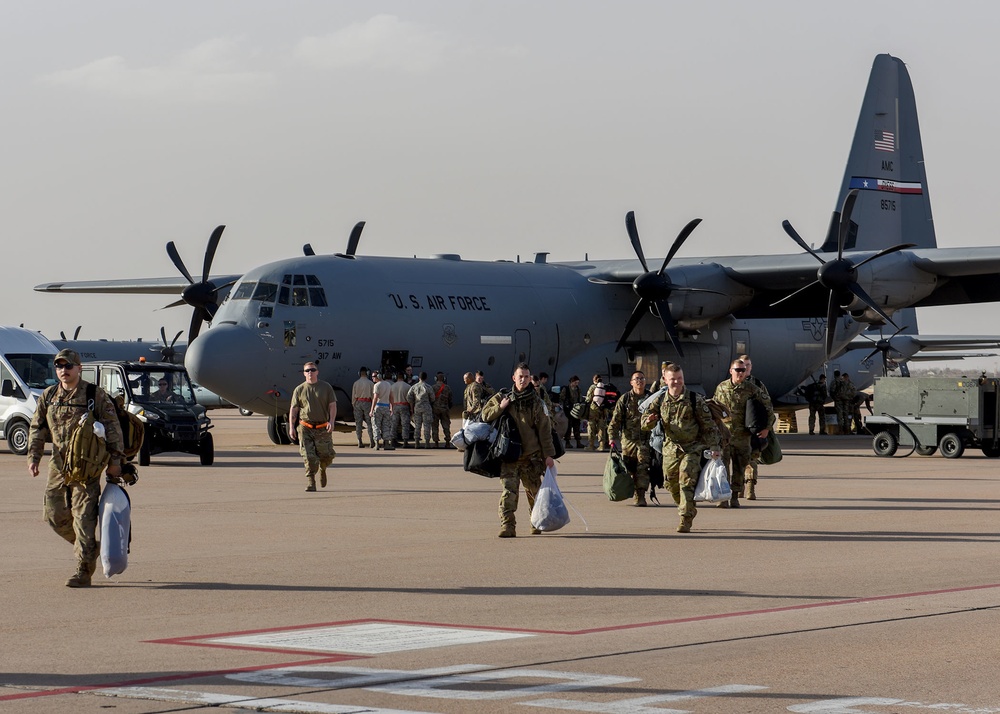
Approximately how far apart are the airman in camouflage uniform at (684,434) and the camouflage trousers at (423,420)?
45.9 feet

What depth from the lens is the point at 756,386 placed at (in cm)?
1598

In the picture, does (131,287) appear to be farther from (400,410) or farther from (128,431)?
(128,431)

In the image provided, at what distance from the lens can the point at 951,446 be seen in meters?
24.4

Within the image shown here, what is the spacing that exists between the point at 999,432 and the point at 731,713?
65.8ft

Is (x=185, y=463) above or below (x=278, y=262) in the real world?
below

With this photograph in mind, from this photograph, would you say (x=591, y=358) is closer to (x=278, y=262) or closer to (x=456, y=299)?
→ (x=456, y=299)

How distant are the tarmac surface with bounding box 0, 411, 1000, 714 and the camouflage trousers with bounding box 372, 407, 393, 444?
10571mm

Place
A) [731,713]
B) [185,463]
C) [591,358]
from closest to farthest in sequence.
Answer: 1. [731,713]
2. [185,463]
3. [591,358]

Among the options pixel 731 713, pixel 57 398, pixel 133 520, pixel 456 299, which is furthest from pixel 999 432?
pixel 731 713

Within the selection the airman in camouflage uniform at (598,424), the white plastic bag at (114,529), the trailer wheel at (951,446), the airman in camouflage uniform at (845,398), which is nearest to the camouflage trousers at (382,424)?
the airman in camouflage uniform at (598,424)

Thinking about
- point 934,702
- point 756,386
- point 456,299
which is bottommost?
point 934,702

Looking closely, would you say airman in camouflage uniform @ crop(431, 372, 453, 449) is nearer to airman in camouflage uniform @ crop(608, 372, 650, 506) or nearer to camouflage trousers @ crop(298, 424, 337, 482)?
camouflage trousers @ crop(298, 424, 337, 482)

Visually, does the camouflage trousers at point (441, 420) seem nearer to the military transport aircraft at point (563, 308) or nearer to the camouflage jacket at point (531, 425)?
the military transport aircraft at point (563, 308)

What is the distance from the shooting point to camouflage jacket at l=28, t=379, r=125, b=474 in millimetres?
9867
